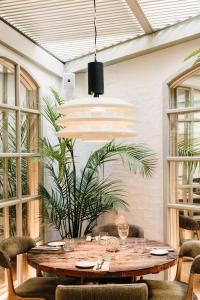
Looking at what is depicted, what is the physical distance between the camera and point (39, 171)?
457 cm

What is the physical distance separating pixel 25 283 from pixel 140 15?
2.56 meters

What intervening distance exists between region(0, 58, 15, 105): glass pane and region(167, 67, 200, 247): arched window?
1662 mm

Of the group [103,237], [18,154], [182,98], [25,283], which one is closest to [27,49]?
[18,154]

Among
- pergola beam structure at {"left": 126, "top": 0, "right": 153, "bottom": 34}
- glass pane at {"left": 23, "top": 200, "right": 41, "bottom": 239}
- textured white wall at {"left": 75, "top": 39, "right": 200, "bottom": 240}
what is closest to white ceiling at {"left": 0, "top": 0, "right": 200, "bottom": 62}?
pergola beam structure at {"left": 126, "top": 0, "right": 153, "bottom": 34}

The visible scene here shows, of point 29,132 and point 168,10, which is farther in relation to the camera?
point 29,132

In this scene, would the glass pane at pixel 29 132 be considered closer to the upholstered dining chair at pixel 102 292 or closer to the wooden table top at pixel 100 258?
the wooden table top at pixel 100 258

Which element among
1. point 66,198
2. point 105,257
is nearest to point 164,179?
point 66,198

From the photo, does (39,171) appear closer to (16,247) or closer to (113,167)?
(113,167)

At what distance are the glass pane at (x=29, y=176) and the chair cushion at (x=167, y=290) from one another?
5.92 feet

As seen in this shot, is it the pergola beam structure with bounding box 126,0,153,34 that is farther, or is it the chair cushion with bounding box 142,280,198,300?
the pergola beam structure with bounding box 126,0,153,34

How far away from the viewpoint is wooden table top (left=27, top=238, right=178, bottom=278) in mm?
2520

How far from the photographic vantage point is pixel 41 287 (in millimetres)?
2994

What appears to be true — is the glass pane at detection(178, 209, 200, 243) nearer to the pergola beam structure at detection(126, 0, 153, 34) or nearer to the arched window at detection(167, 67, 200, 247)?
the arched window at detection(167, 67, 200, 247)

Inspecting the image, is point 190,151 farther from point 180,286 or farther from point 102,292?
point 102,292
